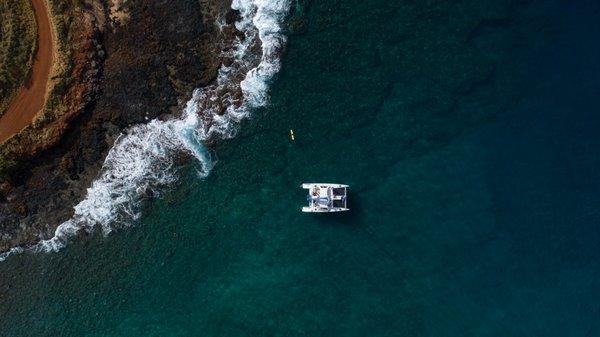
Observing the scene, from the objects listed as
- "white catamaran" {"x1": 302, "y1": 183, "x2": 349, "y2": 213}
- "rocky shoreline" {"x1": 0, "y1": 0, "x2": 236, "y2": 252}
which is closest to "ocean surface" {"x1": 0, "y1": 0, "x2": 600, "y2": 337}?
"white catamaran" {"x1": 302, "y1": 183, "x2": 349, "y2": 213}

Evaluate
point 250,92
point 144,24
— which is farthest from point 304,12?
point 144,24

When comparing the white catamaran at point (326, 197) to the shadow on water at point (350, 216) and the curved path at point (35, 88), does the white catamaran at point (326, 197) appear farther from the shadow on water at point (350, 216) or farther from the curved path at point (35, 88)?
the curved path at point (35, 88)

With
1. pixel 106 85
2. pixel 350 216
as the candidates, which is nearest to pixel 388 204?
pixel 350 216

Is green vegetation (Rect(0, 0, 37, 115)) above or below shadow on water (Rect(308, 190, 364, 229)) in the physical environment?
above

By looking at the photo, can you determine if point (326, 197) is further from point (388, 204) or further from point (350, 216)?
point (388, 204)

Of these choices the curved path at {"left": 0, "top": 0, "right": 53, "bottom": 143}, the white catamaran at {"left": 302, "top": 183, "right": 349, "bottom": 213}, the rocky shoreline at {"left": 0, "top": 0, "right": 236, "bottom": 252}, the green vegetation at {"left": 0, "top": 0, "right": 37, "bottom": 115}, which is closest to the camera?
the green vegetation at {"left": 0, "top": 0, "right": 37, "bottom": 115}

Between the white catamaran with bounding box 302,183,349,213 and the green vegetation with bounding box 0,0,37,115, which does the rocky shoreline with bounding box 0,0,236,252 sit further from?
the white catamaran with bounding box 302,183,349,213
